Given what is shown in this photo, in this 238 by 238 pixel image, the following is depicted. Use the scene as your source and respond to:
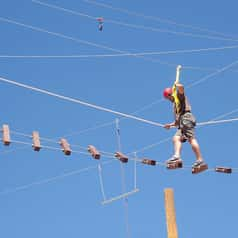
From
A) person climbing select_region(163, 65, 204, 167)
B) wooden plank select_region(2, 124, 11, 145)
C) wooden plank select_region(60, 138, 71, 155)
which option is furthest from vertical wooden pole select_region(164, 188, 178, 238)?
wooden plank select_region(2, 124, 11, 145)

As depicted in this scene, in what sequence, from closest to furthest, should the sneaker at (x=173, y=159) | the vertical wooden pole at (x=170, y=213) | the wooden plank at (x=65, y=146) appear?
1. the sneaker at (x=173, y=159)
2. the wooden plank at (x=65, y=146)
3. the vertical wooden pole at (x=170, y=213)

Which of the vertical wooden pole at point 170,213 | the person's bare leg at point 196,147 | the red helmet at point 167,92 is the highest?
the red helmet at point 167,92

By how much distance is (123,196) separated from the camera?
9648 millimetres

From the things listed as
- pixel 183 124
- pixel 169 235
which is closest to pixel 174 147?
pixel 183 124

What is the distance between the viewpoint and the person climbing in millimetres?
8195

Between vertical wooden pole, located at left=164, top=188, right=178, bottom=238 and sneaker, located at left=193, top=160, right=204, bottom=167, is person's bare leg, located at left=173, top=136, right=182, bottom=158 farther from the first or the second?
vertical wooden pole, located at left=164, top=188, right=178, bottom=238

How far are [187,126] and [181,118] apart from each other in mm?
152

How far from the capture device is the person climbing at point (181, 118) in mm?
8195

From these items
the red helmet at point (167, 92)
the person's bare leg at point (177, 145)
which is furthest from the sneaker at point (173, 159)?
the red helmet at point (167, 92)

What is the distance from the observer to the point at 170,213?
939 cm

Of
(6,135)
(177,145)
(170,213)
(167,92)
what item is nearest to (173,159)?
(177,145)

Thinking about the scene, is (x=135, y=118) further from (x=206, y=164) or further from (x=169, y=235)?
(x=169, y=235)

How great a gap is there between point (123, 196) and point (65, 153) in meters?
1.40

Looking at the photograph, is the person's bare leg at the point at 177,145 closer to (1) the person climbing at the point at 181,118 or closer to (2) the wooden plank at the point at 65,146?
(1) the person climbing at the point at 181,118
